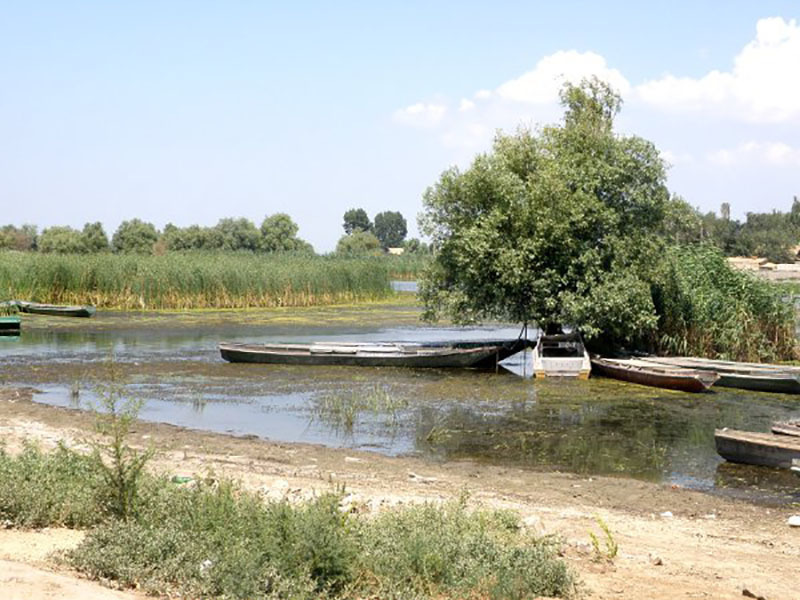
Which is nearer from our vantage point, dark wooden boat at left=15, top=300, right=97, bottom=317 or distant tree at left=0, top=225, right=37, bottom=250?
dark wooden boat at left=15, top=300, right=97, bottom=317

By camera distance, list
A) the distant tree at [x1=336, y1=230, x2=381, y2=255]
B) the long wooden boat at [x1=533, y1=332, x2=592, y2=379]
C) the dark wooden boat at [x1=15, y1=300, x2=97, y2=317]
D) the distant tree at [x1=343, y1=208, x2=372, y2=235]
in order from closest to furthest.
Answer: the long wooden boat at [x1=533, y1=332, x2=592, y2=379] → the dark wooden boat at [x1=15, y1=300, x2=97, y2=317] → the distant tree at [x1=336, y1=230, x2=381, y2=255] → the distant tree at [x1=343, y1=208, x2=372, y2=235]

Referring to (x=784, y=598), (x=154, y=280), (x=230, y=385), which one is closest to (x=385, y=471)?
(x=784, y=598)

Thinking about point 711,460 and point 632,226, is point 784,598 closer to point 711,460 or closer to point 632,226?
point 711,460

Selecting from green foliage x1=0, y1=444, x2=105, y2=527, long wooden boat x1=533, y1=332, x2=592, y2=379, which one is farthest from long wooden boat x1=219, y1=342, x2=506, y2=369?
green foliage x1=0, y1=444, x2=105, y2=527

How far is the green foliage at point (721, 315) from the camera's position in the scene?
88.6 ft

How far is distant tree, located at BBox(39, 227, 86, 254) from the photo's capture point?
98.3 metres

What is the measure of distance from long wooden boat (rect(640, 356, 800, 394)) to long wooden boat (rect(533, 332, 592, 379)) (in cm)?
225

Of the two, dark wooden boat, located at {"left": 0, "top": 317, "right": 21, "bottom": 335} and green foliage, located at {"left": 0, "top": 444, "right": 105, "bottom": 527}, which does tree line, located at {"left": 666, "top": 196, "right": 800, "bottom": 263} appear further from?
green foliage, located at {"left": 0, "top": 444, "right": 105, "bottom": 527}

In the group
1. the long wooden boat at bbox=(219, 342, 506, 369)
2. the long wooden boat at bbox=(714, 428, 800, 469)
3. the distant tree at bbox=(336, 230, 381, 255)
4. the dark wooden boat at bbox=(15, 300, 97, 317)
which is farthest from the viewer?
the distant tree at bbox=(336, 230, 381, 255)

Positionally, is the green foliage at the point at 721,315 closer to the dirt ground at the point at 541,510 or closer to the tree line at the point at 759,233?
the dirt ground at the point at 541,510

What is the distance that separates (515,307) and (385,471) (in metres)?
15.0

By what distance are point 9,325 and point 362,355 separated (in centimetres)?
1687

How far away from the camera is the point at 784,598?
8086 mm

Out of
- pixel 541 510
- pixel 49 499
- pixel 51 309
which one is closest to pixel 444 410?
pixel 541 510
